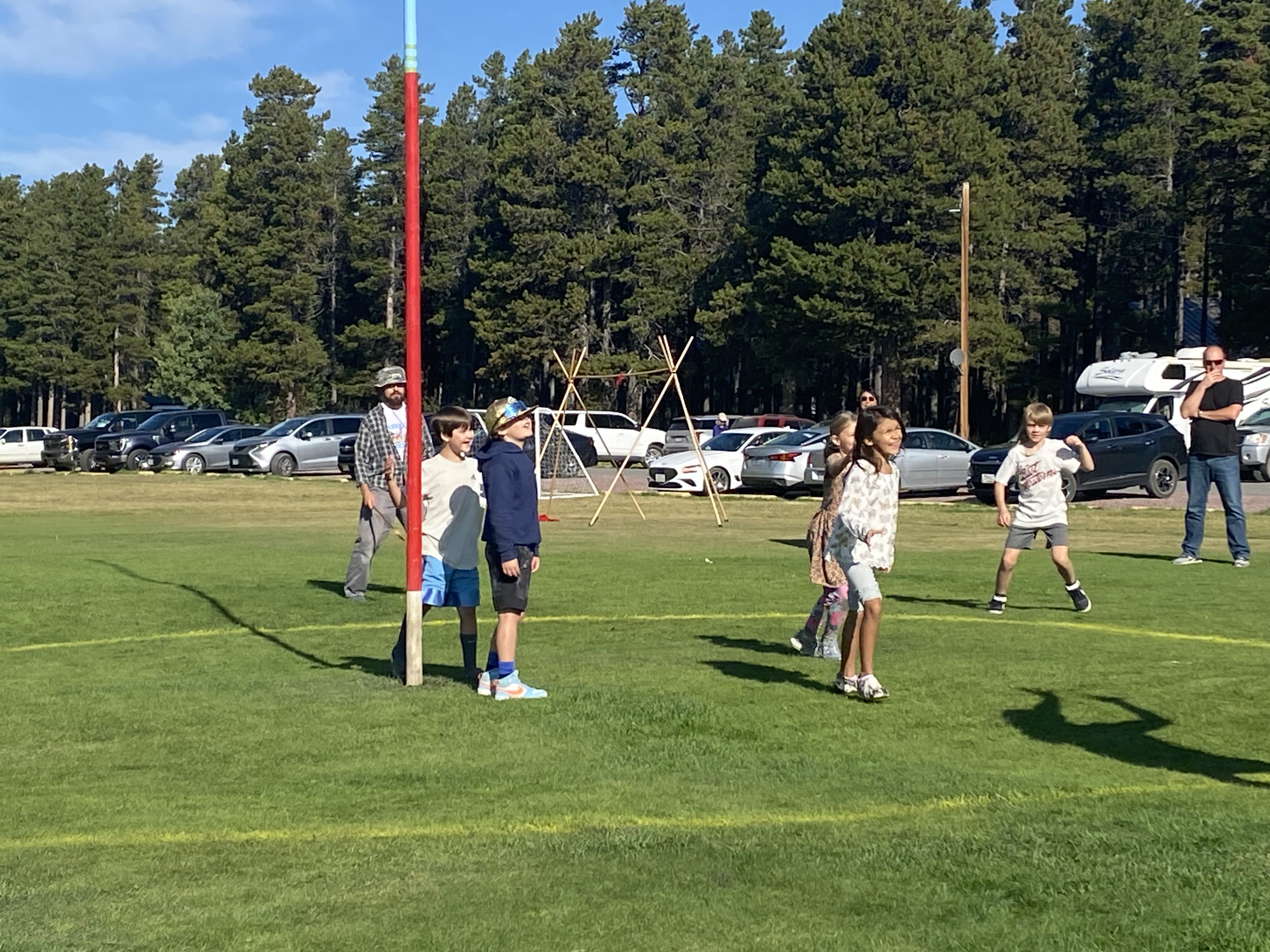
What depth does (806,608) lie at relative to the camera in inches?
511

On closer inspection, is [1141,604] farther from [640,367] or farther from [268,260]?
[268,260]

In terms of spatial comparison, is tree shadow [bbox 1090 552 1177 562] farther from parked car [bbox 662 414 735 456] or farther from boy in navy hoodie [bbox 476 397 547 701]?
parked car [bbox 662 414 735 456]

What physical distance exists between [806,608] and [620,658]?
3.16 m

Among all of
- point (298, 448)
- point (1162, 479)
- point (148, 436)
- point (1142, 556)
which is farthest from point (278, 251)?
point (1142, 556)

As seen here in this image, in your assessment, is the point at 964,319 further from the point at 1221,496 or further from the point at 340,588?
the point at 340,588

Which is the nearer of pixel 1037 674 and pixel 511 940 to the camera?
pixel 511 940

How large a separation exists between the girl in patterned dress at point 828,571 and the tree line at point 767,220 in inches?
1282

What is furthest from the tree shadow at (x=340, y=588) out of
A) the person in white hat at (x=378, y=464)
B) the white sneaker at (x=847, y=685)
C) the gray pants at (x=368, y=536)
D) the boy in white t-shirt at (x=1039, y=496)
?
the white sneaker at (x=847, y=685)

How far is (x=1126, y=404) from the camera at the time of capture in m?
34.2

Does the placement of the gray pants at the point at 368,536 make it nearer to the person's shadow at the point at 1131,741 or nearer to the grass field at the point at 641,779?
the grass field at the point at 641,779

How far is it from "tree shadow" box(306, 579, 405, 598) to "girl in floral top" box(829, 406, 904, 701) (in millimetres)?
6324

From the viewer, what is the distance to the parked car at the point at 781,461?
32.6m

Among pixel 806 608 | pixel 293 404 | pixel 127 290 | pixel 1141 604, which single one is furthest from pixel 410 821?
pixel 127 290

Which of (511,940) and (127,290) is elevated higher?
(127,290)
